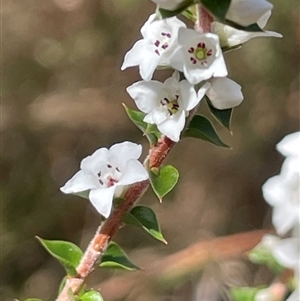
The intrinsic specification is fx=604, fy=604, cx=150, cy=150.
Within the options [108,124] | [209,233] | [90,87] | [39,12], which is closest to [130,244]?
[209,233]

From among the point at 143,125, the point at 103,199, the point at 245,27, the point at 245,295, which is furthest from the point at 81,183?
the point at 245,295

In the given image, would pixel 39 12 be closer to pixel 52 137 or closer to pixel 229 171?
pixel 52 137

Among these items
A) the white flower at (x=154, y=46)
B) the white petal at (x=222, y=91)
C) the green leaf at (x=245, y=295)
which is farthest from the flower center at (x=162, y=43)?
the green leaf at (x=245, y=295)

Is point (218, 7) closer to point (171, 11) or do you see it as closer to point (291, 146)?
point (171, 11)

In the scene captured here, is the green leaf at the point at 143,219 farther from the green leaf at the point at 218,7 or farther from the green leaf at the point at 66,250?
the green leaf at the point at 218,7

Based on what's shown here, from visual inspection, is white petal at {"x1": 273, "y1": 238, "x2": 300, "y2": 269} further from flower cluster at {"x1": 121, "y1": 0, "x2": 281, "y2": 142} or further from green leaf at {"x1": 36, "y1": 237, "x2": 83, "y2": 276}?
green leaf at {"x1": 36, "y1": 237, "x2": 83, "y2": 276}
